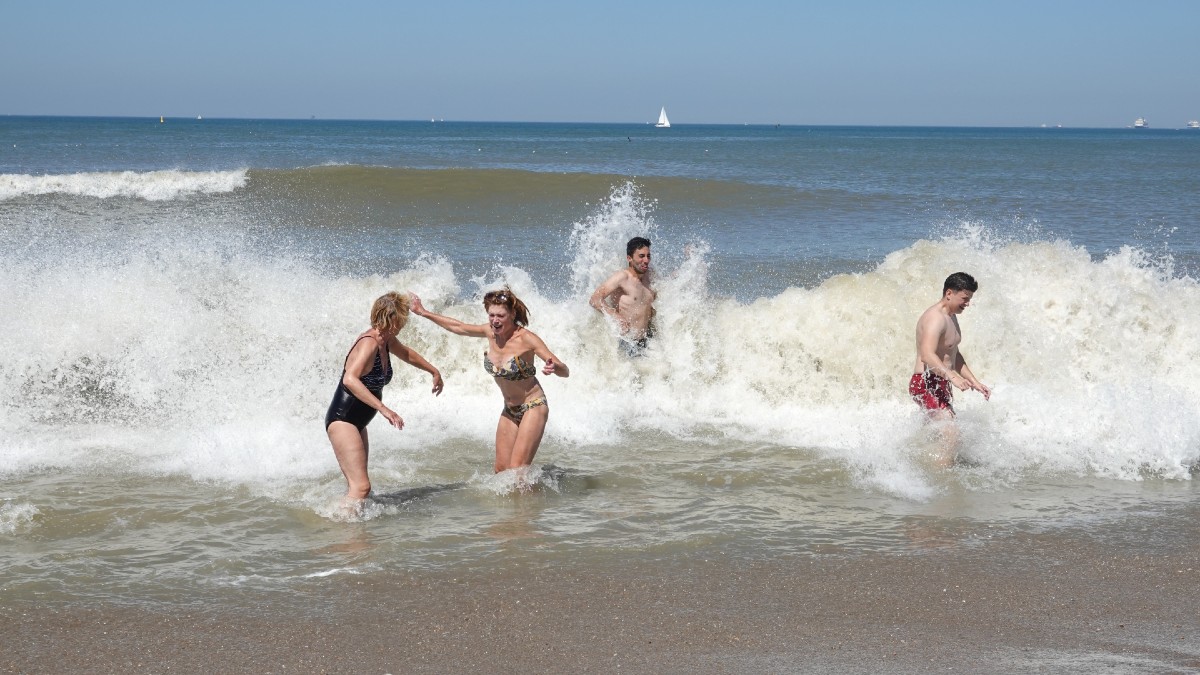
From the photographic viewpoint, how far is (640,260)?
991cm

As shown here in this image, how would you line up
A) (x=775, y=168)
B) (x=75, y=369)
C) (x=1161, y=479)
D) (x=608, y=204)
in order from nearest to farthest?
(x=1161, y=479), (x=75, y=369), (x=608, y=204), (x=775, y=168)

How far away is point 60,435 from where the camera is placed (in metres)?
8.30

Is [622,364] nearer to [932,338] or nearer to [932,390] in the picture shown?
[932,390]

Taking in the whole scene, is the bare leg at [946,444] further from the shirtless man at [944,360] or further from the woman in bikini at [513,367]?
the woman in bikini at [513,367]

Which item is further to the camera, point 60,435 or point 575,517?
point 60,435

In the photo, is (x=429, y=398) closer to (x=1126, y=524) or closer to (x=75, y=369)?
(x=75, y=369)

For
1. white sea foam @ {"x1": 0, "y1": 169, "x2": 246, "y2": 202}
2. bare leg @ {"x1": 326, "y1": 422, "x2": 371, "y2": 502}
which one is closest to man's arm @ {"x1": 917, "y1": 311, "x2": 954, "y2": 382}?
bare leg @ {"x1": 326, "y1": 422, "x2": 371, "y2": 502}

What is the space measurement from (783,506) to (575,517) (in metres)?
1.28

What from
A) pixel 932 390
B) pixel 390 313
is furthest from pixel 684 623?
pixel 932 390

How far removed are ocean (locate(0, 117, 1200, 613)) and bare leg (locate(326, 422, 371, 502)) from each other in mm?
117

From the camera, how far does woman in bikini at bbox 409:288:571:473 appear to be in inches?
259

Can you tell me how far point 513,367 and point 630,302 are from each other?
11.3 ft

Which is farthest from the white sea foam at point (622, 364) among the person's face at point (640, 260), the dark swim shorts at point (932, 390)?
the person's face at point (640, 260)

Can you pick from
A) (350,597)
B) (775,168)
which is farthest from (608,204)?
(350,597)
